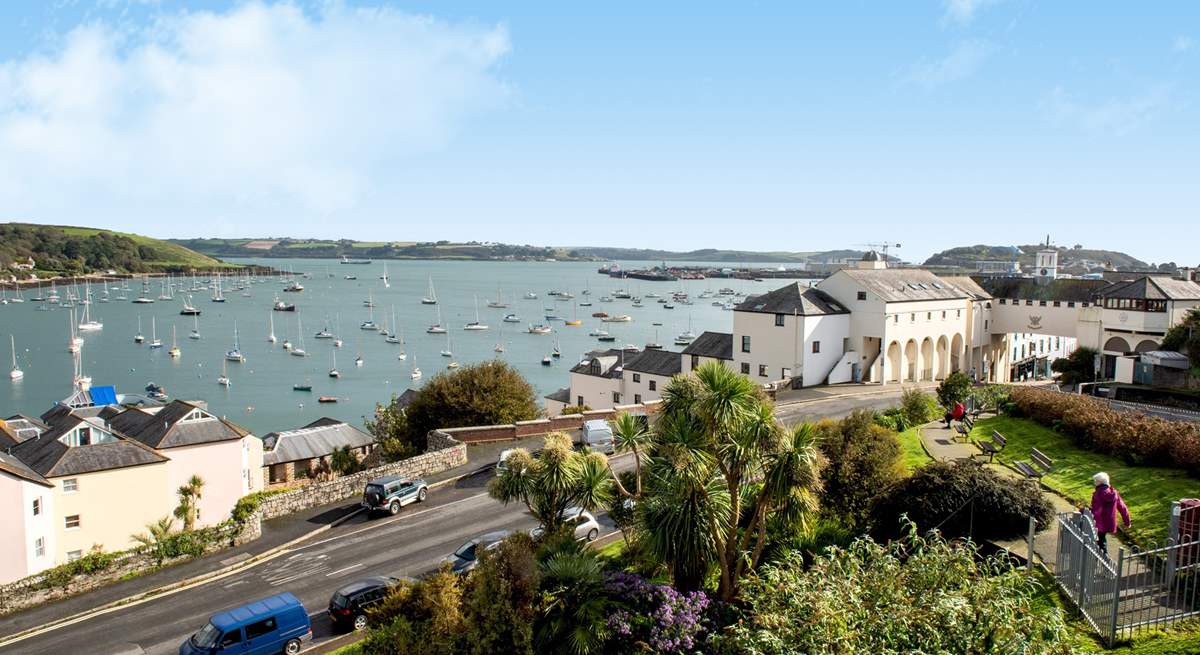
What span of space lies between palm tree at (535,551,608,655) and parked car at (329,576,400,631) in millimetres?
5288

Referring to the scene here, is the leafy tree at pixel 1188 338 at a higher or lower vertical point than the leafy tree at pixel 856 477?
higher

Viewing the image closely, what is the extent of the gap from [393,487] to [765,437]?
1773 centimetres

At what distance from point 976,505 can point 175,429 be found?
32.5m

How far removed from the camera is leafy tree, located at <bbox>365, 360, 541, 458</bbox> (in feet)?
125

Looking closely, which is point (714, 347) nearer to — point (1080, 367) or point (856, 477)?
point (1080, 367)

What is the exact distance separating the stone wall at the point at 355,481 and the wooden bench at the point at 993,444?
19915 mm

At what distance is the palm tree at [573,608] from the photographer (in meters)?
14.5

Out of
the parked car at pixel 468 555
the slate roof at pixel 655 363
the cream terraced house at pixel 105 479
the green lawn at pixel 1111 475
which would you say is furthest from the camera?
the slate roof at pixel 655 363

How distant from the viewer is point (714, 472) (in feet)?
53.5

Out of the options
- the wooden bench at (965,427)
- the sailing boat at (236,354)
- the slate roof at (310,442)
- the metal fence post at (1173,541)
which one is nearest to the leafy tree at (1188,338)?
the wooden bench at (965,427)

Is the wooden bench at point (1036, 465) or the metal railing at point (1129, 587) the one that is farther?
the wooden bench at point (1036, 465)

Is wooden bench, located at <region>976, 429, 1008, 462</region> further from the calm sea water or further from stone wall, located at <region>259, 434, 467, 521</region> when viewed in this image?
the calm sea water

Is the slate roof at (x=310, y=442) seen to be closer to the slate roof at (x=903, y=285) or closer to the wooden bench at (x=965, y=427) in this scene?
the slate roof at (x=903, y=285)

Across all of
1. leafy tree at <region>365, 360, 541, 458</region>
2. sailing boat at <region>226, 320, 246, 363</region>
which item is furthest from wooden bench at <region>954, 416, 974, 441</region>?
sailing boat at <region>226, 320, 246, 363</region>
